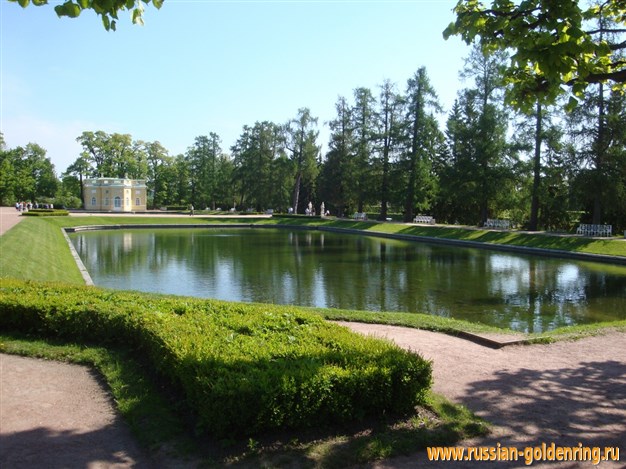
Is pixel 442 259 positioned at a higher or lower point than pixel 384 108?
lower

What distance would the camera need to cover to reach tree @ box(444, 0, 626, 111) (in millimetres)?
4953

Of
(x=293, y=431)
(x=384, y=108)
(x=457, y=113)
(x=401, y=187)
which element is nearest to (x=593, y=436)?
(x=293, y=431)

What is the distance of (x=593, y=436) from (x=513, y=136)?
34.2 metres

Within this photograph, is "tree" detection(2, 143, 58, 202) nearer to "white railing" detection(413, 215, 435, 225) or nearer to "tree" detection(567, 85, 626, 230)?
"white railing" detection(413, 215, 435, 225)

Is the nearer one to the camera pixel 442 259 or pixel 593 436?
pixel 593 436

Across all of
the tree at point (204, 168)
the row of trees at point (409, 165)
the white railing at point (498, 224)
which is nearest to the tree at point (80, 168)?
the row of trees at point (409, 165)

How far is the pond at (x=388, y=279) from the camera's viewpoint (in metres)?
12.4

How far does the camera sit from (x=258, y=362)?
14.0 ft

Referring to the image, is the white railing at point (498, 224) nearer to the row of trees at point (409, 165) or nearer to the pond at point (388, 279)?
the row of trees at point (409, 165)

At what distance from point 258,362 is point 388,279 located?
12.9 metres

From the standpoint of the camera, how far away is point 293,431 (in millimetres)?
3971

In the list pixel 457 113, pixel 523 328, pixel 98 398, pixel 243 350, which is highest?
pixel 457 113

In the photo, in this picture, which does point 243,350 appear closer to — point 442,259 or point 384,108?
point 442,259

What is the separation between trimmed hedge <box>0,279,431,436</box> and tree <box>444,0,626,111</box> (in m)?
3.48
